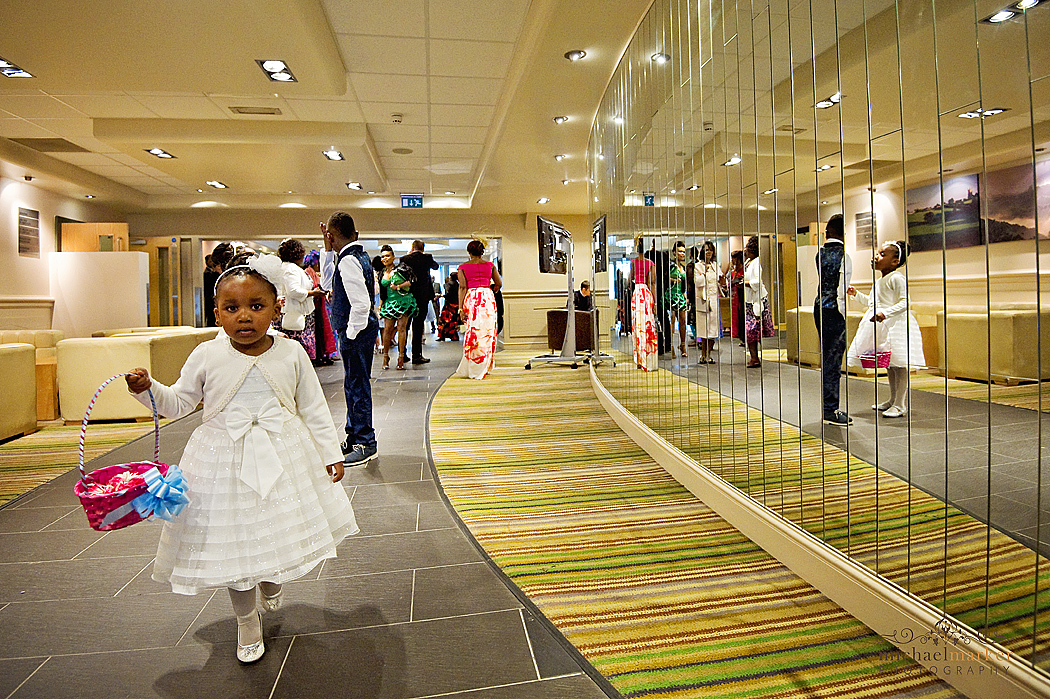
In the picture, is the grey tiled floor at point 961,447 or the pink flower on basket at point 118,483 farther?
the pink flower on basket at point 118,483

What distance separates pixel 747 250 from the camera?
2.39 meters

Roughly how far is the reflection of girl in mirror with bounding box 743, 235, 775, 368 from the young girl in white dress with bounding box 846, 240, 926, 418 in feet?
2.04

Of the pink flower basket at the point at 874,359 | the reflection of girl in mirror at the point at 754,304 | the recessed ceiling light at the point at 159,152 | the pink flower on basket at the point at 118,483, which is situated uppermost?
the recessed ceiling light at the point at 159,152

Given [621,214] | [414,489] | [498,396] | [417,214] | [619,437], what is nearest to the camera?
[414,489]

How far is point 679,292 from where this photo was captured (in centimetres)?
330

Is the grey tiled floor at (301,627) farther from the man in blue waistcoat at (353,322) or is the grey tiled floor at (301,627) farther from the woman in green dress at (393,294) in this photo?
the woman in green dress at (393,294)

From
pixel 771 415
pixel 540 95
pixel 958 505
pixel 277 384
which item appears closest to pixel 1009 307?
pixel 958 505

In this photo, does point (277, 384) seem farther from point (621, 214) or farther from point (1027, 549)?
point (621, 214)

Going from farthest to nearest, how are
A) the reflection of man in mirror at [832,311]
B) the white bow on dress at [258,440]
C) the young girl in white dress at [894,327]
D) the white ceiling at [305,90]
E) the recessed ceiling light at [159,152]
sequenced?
1. the recessed ceiling light at [159,152]
2. the white ceiling at [305,90]
3. the reflection of man in mirror at [832,311]
4. the white bow on dress at [258,440]
5. the young girl in white dress at [894,327]

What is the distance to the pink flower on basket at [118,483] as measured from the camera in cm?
138

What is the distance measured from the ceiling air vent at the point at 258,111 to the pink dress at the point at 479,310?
2.51 meters

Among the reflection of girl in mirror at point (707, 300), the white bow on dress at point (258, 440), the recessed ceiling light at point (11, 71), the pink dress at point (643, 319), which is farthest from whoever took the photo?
the recessed ceiling light at point (11, 71)

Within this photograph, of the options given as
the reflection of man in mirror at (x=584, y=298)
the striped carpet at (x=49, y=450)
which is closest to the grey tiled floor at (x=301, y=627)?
the striped carpet at (x=49, y=450)

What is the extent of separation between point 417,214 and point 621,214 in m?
7.94
